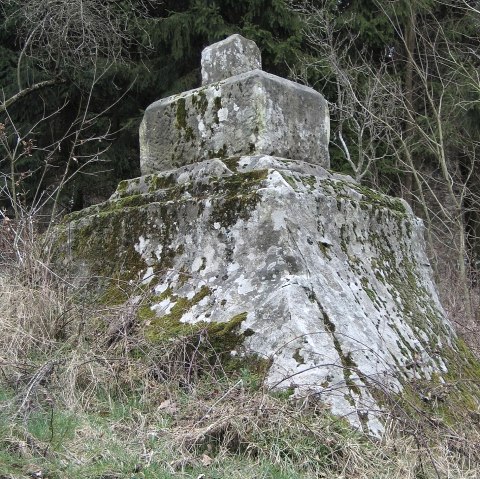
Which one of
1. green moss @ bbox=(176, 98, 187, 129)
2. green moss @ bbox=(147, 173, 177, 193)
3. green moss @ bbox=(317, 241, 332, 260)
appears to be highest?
green moss @ bbox=(176, 98, 187, 129)

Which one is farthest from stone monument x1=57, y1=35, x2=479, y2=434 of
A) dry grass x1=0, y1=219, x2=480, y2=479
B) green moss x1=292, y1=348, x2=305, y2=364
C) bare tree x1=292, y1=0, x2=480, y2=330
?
bare tree x1=292, y1=0, x2=480, y2=330

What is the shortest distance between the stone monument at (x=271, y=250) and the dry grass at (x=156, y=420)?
0.14 metres

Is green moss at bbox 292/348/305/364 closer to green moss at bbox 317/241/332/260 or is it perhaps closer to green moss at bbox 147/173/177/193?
green moss at bbox 317/241/332/260

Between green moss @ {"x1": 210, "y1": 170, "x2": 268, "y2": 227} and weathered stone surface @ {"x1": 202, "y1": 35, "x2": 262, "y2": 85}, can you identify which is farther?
weathered stone surface @ {"x1": 202, "y1": 35, "x2": 262, "y2": 85}

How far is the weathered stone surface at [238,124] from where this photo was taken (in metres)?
3.89

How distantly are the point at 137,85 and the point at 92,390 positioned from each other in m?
9.01

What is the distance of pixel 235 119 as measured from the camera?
395 cm

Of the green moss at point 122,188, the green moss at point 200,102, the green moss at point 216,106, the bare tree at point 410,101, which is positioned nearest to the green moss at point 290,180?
the green moss at point 216,106

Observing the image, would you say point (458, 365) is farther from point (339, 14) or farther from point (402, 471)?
point (339, 14)

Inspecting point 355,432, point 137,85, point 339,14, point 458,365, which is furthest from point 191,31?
point 355,432

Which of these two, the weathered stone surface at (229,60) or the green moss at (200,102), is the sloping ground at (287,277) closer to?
the green moss at (200,102)

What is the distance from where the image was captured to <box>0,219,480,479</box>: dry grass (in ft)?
8.39

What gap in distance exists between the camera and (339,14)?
12.2 m

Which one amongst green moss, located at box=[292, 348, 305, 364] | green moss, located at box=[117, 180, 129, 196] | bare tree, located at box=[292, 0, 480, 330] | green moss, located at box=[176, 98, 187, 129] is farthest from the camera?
bare tree, located at box=[292, 0, 480, 330]
